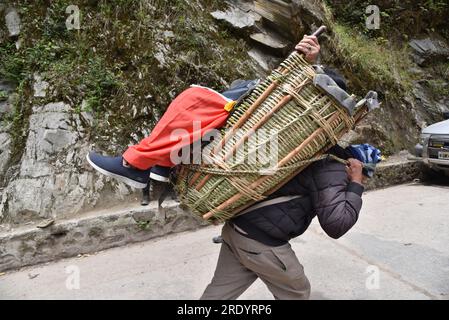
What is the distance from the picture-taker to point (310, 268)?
329cm

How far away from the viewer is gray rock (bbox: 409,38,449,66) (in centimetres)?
806

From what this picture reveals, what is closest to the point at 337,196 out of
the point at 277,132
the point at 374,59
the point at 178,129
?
the point at 277,132

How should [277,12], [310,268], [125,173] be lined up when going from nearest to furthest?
[125,173]
[310,268]
[277,12]

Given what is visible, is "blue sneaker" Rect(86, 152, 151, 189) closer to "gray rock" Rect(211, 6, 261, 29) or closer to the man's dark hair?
the man's dark hair

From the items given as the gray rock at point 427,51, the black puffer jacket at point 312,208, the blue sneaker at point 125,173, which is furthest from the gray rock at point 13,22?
the gray rock at point 427,51

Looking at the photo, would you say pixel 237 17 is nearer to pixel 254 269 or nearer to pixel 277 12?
pixel 277 12

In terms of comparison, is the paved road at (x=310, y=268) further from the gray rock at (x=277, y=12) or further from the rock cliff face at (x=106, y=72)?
the gray rock at (x=277, y=12)

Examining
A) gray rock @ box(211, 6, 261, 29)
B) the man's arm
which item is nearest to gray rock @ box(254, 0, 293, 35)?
gray rock @ box(211, 6, 261, 29)

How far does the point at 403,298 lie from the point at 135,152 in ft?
7.30

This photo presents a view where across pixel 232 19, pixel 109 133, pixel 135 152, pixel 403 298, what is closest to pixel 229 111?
pixel 135 152

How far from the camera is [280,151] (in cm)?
169

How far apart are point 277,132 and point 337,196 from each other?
39 cm

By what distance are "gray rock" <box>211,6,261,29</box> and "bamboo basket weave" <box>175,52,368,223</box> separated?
443cm

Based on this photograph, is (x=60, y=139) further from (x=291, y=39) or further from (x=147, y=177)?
(x=291, y=39)
